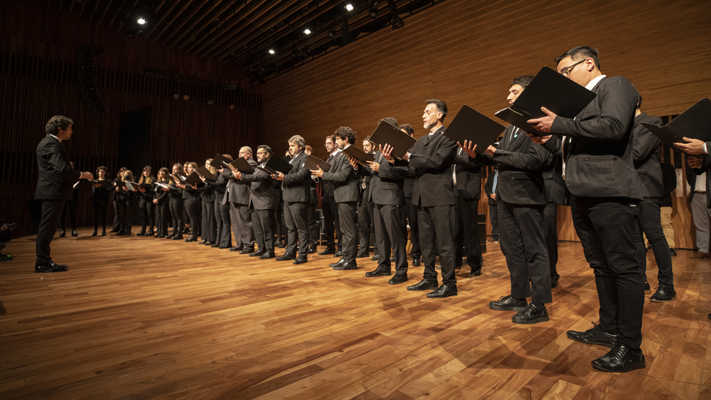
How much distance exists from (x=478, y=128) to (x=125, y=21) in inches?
370

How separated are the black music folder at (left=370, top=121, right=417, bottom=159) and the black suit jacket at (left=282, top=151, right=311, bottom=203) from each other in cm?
155

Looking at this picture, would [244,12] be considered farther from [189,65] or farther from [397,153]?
[397,153]

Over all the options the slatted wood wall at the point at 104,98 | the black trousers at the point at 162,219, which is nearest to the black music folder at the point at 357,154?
the black trousers at the point at 162,219

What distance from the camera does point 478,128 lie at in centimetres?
206

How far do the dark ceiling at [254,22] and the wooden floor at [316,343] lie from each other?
6.31 m

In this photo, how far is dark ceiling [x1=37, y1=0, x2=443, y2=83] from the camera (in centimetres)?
775

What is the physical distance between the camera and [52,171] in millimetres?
3527

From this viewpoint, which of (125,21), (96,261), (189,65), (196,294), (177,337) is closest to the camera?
(177,337)

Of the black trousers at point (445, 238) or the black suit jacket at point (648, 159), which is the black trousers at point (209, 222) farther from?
the black suit jacket at point (648, 159)

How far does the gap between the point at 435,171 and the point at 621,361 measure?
61.7 inches

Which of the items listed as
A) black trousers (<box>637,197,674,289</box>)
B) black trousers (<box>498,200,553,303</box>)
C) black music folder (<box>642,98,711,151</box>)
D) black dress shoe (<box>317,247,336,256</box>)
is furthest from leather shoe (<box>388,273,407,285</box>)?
black dress shoe (<box>317,247,336,256</box>)

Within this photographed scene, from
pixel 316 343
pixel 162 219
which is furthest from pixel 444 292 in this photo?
pixel 162 219

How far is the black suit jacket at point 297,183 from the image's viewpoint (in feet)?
13.3

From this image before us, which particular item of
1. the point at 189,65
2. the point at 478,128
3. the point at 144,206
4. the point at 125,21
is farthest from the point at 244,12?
the point at 478,128
